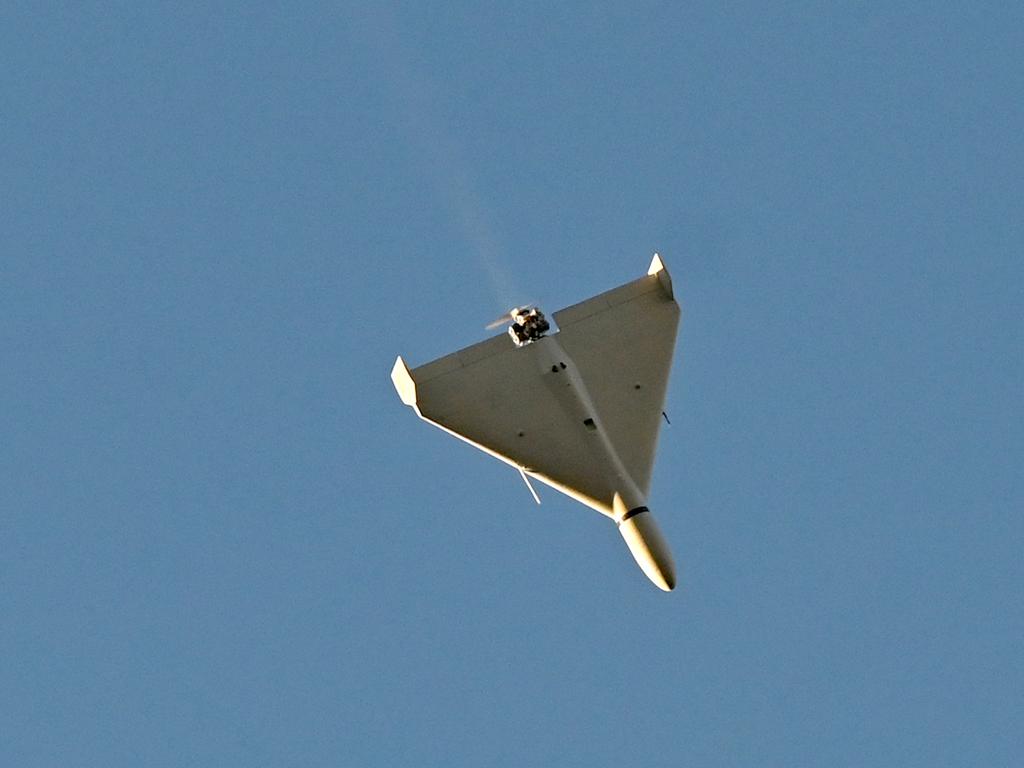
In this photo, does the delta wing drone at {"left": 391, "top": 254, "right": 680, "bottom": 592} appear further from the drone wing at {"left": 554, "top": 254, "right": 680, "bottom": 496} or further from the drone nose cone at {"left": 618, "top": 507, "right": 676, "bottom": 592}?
the drone nose cone at {"left": 618, "top": 507, "right": 676, "bottom": 592}

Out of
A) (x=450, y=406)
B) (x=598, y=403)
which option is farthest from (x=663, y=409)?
(x=450, y=406)

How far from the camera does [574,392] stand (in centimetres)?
8456

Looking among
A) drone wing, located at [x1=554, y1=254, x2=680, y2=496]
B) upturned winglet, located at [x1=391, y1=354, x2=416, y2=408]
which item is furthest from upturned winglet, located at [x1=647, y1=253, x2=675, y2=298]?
upturned winglet, located at [x1=391, y1=354, x2=416, y2=408]

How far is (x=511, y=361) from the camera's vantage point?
86.4m

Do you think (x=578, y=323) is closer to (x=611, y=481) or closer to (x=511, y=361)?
(x=511, y=361)

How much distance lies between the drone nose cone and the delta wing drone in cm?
52

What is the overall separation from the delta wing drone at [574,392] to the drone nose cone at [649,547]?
1.69 feet

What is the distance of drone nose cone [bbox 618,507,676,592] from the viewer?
7800 cm

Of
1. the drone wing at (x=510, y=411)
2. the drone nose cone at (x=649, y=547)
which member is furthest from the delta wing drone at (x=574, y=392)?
the drone nose cone at (x=649, y=547)

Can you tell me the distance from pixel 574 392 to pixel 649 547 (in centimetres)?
966

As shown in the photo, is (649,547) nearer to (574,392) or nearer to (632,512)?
(632,512)

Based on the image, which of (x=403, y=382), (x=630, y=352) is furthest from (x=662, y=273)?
(x=403, y=382)

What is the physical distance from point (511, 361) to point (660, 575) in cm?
1436

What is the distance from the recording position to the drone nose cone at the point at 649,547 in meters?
78.0
